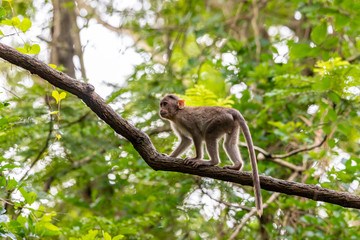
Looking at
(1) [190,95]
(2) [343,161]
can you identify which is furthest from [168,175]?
(2) [343,161]

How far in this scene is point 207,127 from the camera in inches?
234

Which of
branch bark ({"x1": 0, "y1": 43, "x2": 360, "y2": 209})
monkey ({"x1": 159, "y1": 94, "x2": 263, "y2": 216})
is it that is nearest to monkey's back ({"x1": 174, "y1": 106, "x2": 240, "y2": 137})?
monkey ({"x1": 159, "y1": 94, "x2": 263, "y2": 216})

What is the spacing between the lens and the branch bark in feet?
14.1

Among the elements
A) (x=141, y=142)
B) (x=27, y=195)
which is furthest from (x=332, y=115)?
(x=27, y=195)

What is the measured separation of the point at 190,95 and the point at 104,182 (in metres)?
2.44

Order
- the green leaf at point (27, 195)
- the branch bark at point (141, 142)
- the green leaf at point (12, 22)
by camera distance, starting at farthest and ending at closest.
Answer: the green leaf at point (27, 195) → the green leaf at point (12, 22) → the branch bark at point (141, 142)

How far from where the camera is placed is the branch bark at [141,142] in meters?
4.30

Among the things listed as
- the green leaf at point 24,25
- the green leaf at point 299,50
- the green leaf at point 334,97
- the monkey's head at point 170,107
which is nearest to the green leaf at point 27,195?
the green leaf at point 24,25

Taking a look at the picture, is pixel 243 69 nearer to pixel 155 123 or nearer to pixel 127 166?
pixel 155 123

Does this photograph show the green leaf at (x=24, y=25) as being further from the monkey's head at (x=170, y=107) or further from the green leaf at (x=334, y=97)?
the green leaf at (x=334, y=97)

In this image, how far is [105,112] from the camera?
14.6 feet

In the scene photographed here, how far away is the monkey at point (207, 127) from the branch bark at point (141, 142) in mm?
626

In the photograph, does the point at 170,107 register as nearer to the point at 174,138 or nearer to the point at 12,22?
the point at 174,138

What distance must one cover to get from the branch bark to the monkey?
2.05 ft
